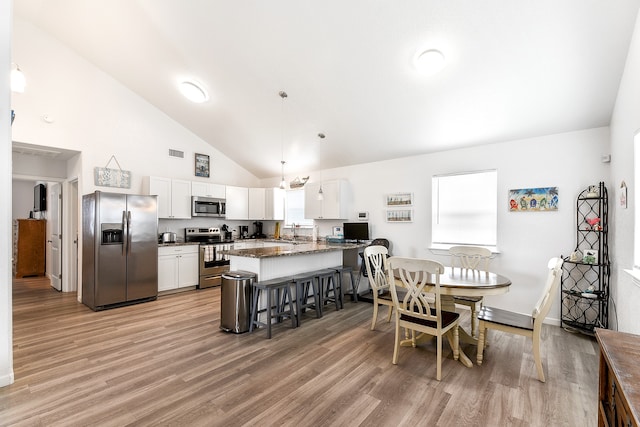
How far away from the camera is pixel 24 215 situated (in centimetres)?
798

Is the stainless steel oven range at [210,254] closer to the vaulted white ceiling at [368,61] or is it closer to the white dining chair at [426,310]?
the vaulted white ceiling at [368,61]

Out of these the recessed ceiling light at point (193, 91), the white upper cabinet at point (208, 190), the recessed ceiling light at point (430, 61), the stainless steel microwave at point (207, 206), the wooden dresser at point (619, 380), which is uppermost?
the recessed ceiling light at point (193, 91)

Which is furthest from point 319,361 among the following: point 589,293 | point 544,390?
point 589,293

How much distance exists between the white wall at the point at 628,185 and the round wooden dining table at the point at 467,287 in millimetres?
836

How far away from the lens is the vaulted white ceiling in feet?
8.68

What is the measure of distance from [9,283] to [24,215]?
7.82 meters

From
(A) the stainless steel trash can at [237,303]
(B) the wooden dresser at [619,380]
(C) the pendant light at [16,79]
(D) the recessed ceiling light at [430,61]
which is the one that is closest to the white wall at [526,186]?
(D) the recessed ceiling light at [430,61]

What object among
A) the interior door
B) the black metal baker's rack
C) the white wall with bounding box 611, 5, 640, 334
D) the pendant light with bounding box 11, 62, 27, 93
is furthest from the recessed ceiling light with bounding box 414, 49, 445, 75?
the interior door

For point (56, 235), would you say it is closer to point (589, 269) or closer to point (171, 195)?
point (171, 195)

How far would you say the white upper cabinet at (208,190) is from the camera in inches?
236

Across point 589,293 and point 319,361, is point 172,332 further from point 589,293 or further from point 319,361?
point 589,293

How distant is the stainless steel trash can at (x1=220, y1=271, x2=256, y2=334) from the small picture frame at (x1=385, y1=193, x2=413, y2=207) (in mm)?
2887

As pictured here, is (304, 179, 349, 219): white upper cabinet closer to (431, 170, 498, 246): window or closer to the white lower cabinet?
(431, 170, 498, 246): window

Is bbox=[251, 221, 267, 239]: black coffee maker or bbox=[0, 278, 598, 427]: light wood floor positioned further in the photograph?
bbox=[251, 221, 267, 239]: black coffee maker
